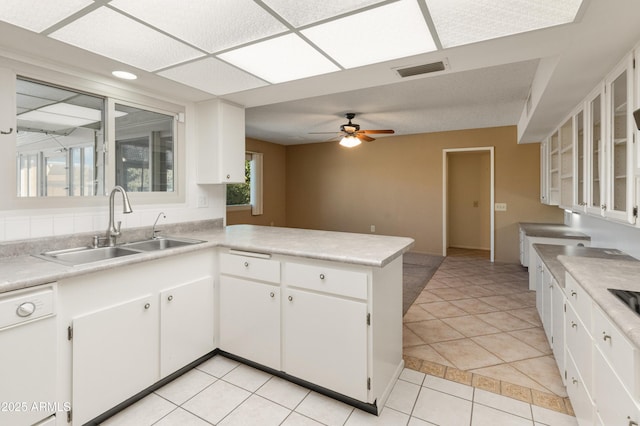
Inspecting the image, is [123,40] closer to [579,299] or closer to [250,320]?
[250,320]

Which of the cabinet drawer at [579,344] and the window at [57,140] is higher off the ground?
the window at [57,140]

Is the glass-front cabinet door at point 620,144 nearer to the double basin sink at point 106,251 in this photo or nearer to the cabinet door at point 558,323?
the cabinet door at point 558,323

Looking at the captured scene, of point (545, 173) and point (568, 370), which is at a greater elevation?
point (545, 173)

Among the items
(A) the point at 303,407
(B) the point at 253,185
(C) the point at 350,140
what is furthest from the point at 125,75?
(B) the point at 253,185

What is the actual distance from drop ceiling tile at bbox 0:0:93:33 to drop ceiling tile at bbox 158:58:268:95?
2.29ft

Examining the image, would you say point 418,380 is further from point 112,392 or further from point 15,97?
point 15,97

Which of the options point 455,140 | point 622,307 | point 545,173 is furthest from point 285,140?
point 622,307

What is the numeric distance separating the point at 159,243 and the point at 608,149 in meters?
3.19

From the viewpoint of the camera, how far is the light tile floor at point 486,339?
205 centimetres

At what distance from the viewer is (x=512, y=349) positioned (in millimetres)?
2508

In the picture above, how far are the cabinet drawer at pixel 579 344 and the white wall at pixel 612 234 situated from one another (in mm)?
944

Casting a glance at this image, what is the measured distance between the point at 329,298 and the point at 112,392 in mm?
1318

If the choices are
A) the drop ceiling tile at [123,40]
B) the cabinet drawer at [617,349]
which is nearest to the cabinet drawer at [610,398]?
the cabinet drawer at [617,349]

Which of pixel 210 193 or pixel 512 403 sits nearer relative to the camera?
pixel 512 403
